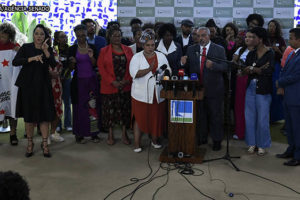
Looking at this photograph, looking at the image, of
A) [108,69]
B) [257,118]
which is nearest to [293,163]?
[257,118]

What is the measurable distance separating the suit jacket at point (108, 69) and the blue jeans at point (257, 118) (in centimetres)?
162

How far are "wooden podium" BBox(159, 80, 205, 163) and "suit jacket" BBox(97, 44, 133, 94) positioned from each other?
88 cm

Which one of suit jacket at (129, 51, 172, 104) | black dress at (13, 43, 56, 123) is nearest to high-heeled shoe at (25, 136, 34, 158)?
black dress at (13, 43, 56, 123)

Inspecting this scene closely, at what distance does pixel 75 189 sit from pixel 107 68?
1.86 m

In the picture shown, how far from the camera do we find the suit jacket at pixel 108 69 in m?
4.79

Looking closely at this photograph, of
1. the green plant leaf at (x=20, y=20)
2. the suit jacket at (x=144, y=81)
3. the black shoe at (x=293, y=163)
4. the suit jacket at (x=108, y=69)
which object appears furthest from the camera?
the green plant leaf at (x=20, y=20)

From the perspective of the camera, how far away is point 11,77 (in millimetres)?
5023

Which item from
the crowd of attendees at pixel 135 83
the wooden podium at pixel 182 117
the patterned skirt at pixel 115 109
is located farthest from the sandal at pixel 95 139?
the wooden podium at pixel 182 117

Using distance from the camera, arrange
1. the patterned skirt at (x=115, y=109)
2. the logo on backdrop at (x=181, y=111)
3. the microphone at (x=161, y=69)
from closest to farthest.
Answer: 1. the logo on backdrop at (x=181, y=111)
2. the microphone at (x=161, y=69)
3. the patterned skirt at (x=115, y=109)

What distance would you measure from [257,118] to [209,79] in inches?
30.7

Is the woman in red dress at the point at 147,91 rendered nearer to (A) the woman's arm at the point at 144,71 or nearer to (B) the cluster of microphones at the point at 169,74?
Result: (A) the woman's arm at the point at 144,71

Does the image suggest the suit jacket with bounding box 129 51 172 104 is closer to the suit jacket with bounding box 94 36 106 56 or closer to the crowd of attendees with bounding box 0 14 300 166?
the crowd of attendees with bounding box 0 14 300 166

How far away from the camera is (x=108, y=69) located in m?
4.80

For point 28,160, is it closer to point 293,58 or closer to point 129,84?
point 129,84
